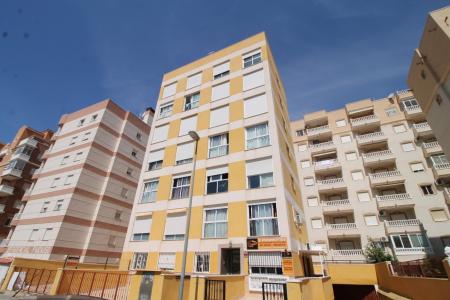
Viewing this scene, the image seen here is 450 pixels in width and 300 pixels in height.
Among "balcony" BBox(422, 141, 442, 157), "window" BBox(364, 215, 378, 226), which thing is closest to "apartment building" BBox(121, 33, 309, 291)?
"window" BBox(364, 215, 378, 226)

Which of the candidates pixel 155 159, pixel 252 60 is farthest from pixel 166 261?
pixel 252 60

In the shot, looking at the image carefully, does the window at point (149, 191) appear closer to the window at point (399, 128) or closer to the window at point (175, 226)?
the window at point (175, 226)

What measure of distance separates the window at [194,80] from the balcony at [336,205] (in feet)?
75.6

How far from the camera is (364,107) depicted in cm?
3641

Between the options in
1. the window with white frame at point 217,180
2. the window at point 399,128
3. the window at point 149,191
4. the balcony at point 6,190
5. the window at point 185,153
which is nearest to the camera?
the window with white frame at point 217,180

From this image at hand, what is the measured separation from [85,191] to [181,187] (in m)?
14.6

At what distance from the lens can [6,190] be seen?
118ft

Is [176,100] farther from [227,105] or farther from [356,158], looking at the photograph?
[356,158]

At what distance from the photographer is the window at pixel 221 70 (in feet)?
77.5

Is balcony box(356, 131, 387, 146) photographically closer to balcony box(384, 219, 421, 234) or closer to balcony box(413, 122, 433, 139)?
balcony box(413, 122, 433, 139)

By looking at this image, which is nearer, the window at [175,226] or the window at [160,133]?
the window at [175,226]

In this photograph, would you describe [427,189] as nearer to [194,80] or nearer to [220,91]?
[220,91]

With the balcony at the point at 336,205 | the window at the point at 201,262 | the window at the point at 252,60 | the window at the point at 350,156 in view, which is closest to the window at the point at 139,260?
the window at the point at 201,262

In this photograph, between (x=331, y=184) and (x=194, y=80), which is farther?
(x=331, y=184)
